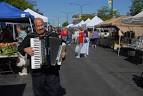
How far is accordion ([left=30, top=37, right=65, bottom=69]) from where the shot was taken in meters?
7.85

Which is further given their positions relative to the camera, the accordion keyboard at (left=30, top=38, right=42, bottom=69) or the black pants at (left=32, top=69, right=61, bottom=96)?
the black pants at (left=32, top=69, right=61, bottom=96)

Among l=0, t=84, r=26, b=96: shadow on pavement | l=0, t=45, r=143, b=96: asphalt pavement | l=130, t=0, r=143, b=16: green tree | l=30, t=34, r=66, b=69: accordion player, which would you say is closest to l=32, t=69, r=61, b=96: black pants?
l=30, t=34, r=66, b=69: accordion player

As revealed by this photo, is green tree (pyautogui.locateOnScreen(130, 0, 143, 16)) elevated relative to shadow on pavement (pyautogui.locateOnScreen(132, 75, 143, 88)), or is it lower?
elevated

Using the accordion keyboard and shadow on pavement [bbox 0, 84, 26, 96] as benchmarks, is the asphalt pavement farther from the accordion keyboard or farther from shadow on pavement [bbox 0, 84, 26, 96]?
the accordion keyboard

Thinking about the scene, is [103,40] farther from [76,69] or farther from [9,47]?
[9,47]

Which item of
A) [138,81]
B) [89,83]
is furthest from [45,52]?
[138,81]

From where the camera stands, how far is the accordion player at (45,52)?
7852 mm

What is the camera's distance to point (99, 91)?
11945 mm

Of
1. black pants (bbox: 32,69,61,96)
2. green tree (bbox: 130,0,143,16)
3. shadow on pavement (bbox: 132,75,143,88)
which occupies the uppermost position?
green tree (bbox: 130,0,143,16)

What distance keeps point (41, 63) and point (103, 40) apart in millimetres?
33300

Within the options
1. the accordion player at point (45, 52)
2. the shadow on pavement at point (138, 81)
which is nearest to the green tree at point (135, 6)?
the shadow on pavement at point (138, 81)

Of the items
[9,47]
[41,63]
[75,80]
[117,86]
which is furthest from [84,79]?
[41,63]

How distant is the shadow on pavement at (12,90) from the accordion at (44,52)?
3.59 metres

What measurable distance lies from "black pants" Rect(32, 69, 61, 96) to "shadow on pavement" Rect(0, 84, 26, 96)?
125 inches
